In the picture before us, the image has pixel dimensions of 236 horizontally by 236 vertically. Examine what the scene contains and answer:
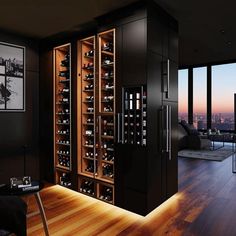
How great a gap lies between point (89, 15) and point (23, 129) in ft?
8.69

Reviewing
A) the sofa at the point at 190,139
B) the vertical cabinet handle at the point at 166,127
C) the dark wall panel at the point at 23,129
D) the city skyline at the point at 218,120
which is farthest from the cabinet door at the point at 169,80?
the city skyline at the point at 218,120

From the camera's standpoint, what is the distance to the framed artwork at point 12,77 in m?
4.19

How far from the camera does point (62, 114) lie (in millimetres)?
4453

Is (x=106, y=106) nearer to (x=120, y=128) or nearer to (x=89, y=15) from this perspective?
(x=120, y=128)

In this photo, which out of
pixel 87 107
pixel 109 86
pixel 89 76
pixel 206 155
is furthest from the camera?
pixel 206 155

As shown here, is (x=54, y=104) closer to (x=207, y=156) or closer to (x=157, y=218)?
(x=157, y=218)

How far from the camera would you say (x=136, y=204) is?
3117 mm

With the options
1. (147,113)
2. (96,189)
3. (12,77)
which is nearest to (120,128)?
(147,113)

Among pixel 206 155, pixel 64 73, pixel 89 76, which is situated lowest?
pixel 206 155

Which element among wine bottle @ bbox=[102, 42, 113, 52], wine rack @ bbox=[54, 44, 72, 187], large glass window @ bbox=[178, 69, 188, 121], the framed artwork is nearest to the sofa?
large glass window @ bbox=[178, 69, 188, 121]

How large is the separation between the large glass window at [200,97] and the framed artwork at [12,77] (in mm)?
7377

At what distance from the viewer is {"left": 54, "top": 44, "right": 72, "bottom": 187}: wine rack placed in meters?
4.41

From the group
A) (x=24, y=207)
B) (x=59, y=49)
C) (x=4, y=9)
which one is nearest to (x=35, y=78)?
(x=59, y=49)

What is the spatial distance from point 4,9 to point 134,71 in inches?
87.4
